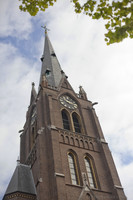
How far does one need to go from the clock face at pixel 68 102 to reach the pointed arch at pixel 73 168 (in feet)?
25.5

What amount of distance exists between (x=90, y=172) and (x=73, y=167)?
68.9 inches

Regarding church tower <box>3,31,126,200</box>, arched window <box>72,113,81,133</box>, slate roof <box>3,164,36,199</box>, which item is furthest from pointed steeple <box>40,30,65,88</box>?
slate roof <box>3,164,36,199</box>

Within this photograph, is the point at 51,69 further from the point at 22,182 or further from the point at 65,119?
the point at 22,182

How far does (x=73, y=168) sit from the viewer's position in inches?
845

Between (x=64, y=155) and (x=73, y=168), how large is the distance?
134 cm

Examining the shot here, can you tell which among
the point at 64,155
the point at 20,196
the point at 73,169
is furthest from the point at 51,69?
the point at 20,196

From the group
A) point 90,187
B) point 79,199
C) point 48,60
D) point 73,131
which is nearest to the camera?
point 79,199

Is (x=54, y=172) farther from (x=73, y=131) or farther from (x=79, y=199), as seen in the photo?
(x=73, y=131)

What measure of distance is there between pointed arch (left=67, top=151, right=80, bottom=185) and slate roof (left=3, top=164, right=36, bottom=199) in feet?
10.8

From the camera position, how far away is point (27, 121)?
32.2 m

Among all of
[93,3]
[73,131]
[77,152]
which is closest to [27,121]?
[73,131]

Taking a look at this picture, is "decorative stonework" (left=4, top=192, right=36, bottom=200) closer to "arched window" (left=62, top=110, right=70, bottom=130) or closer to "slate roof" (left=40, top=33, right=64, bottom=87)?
"arched window" (left=62, top=110, right=70, bottom=130)

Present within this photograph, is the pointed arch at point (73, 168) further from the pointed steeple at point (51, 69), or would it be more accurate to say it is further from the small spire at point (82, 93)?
the small spire at point (82, 93)

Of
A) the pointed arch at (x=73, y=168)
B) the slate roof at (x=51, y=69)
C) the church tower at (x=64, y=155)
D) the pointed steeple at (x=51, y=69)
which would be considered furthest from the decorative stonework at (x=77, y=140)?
the slate roof at (x=51, y=69)
